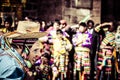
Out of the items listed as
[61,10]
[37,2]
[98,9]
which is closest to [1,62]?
[98,9]

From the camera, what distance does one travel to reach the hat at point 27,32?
8.62 m

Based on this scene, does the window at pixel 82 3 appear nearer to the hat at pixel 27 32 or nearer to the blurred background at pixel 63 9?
the blurred background at pixel 63 9

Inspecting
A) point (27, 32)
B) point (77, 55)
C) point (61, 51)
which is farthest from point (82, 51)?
point (27, 32)

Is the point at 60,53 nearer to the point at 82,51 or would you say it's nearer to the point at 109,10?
the point at 82,51

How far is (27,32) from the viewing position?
29.6 ft

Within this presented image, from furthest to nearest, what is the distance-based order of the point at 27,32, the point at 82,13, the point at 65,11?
the point at 65,11 → the point at 82,13 → the point at 27,32

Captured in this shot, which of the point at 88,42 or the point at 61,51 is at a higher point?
the point at 88,42

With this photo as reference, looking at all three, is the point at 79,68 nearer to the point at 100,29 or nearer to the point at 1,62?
the point at 100,29

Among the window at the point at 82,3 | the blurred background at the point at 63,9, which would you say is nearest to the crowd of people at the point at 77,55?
the blurred background at the point at 63,9

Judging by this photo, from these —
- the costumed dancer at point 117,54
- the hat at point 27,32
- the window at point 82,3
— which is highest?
the window at point 82,3

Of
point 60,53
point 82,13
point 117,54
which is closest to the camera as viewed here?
point 60,53

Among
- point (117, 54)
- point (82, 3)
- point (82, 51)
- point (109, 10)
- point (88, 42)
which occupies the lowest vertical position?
point (117, 54)

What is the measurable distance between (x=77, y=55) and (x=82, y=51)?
0.15 metres

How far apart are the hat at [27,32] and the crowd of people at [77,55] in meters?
0.40
